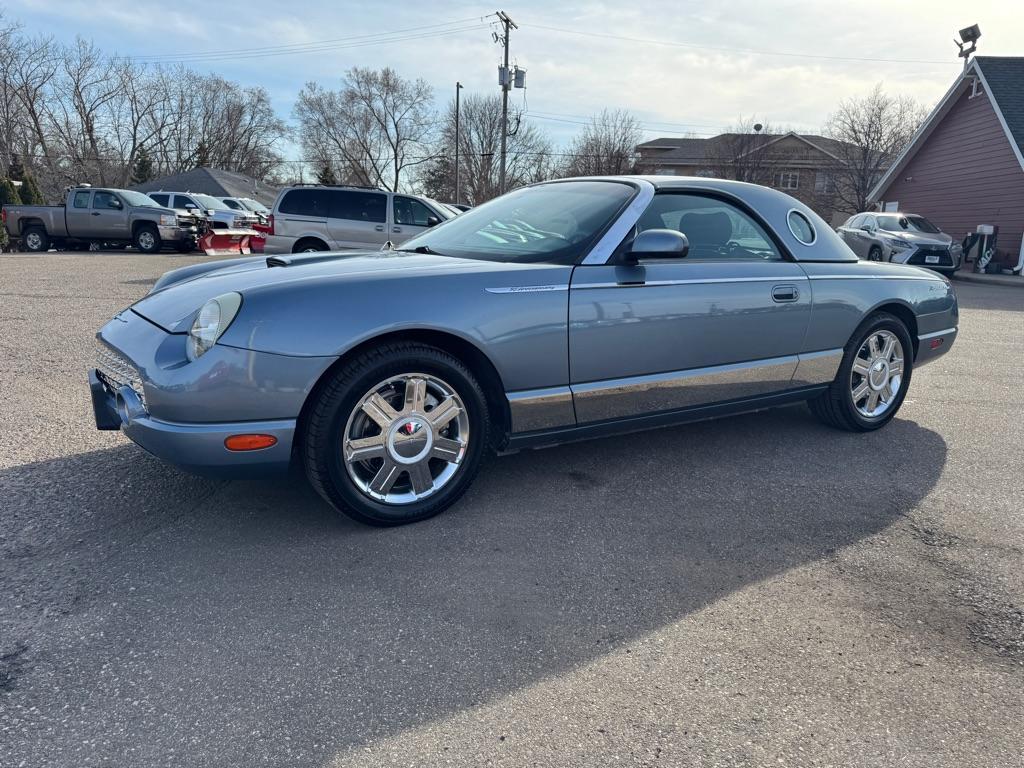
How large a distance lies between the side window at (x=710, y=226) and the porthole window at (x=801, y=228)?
0.76 ft

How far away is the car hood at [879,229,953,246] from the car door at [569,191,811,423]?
57.0 ft

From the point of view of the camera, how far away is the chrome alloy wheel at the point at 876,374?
459 cm

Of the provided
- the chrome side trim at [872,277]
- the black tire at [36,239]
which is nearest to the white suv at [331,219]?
the chrome side trim at [872,277]

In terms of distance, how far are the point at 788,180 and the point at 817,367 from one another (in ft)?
157

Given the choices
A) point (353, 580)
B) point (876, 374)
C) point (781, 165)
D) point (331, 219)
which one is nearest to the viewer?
point (353, 580)

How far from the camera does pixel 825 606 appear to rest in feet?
8.48

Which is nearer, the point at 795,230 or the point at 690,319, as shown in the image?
the point at 690,319

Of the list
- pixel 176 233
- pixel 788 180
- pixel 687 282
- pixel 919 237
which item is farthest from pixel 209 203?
pixel 788 180

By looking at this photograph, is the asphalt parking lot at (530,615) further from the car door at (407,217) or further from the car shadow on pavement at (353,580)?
the car door at (407,217)

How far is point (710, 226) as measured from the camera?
4.00 metres

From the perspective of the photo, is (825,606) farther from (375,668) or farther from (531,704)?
(375,668)

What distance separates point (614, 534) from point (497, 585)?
680mm

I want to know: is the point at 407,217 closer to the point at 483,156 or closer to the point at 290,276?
the point at 290,276

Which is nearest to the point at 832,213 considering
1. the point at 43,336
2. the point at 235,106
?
the point at 43,336
